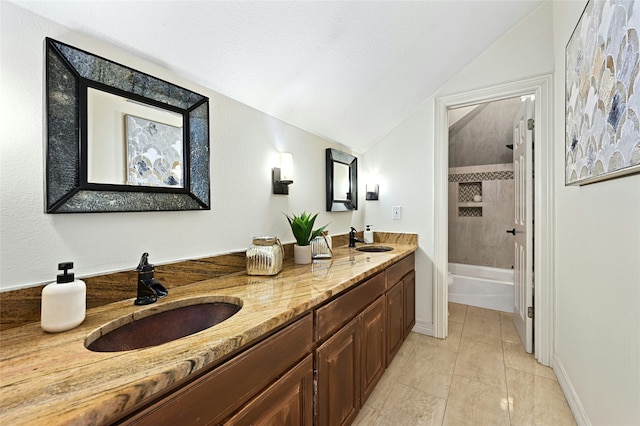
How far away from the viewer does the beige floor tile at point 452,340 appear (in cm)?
234

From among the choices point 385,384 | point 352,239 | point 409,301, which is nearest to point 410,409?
point 385,384

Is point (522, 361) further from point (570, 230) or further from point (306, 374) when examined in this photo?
point (306, 374)

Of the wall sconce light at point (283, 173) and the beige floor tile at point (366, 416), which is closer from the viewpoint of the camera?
the beige floor tile at point (366, 416)

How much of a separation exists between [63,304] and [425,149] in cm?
256

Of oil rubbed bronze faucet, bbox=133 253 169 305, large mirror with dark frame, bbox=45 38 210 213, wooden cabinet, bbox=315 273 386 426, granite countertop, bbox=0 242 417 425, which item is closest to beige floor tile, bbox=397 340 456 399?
wooden cabinet, bbox=315 273 386 426

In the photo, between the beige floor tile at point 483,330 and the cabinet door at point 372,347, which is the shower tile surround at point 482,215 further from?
the cabinet door at point 372,347

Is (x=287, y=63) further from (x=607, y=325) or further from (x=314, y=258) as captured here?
(x=607, y=325)

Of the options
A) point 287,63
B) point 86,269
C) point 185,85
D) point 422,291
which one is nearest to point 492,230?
point 422,291

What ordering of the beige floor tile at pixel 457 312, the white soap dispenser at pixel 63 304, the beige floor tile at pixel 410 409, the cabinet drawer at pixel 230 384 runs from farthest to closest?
the beige floor tile at pixel 457 312, the beige floor tile at pixel 410 409, the white soap dispenser at pixel 63 304, the cabinet drawer at pixel 230 384

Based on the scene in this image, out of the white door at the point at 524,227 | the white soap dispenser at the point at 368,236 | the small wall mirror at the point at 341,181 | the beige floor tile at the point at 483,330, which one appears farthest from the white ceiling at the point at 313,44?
the beige floor tile at the point at 483,330

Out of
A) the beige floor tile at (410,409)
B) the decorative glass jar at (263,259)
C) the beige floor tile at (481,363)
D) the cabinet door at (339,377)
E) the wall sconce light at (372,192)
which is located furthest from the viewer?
the wall sconce light at (372,192)

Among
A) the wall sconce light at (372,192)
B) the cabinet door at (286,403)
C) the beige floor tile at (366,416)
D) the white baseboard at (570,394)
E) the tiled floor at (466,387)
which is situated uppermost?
the wall sconce light at (372,192)

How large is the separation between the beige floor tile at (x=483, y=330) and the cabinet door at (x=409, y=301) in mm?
513

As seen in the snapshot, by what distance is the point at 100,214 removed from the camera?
103 centimetres
